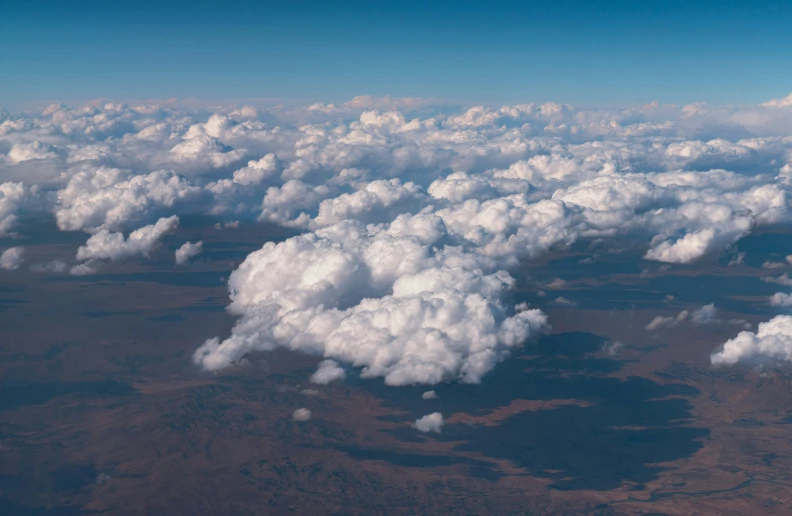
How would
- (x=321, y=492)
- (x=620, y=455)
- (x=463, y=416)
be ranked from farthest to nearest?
(x=463, y=416) → (x=620, y=455) → (x=321, y=492)

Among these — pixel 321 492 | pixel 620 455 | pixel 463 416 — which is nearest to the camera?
pixel 321 492

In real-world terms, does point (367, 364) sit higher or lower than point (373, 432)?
higher

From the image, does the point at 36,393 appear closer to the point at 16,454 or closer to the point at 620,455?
the point at 16,454

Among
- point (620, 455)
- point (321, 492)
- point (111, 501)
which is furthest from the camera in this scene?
point (620, 455)

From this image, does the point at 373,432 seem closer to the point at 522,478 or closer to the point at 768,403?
the point at 522,478

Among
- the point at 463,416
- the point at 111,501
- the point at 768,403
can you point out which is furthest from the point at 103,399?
the point at 768,403

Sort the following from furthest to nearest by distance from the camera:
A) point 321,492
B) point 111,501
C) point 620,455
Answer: point 620,455 < point 321,492 < point 111,501

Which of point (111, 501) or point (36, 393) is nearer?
point (111, 501)

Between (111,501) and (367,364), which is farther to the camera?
(367,364)

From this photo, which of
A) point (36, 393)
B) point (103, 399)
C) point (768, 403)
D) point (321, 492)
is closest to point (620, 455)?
point (768, 403)
